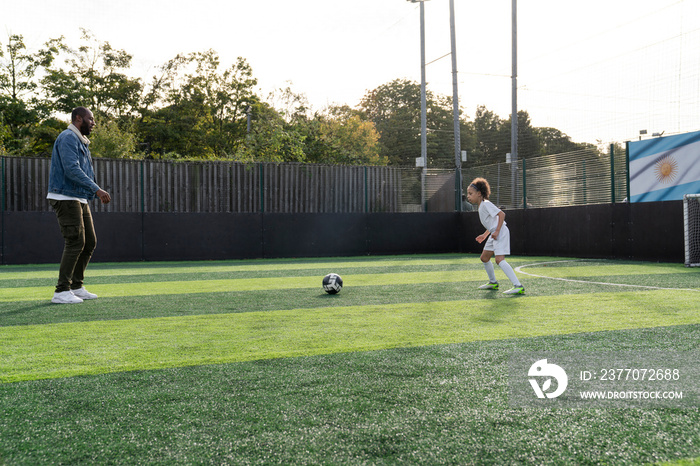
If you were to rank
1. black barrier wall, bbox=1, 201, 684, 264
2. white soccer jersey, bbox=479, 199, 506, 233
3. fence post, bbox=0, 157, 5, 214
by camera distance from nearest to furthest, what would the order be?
1. white soccer jersey, bbox=479, 199, 506, 233
2. black barrier wall, bbox=1, 201, 684, 264
3. fence post, bbox=0, 157, 5, 214

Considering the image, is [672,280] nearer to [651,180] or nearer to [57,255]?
[651,180]

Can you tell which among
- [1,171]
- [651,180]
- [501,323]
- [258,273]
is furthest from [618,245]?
[1,171]

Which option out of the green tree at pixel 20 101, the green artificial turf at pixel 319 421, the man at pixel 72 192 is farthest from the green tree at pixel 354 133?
the green artificial turf at pixel 319 421

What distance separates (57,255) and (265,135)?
999 cm

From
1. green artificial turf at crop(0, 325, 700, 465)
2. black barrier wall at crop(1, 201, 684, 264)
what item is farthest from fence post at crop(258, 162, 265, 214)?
green artificial turf at crop(0, 325, 700, 465)

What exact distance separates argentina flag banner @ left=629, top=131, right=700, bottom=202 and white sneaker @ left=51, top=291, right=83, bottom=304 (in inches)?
488

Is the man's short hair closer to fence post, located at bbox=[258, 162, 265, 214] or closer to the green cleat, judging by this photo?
the green cleat

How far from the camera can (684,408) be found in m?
2.44

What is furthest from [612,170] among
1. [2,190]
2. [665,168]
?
[2,190]

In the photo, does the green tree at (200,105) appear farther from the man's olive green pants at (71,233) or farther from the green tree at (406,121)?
the man's olive green pants at (71,233)

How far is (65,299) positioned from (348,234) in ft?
40.8

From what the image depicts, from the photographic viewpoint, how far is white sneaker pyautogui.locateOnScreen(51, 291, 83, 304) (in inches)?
249

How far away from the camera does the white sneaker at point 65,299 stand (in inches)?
249

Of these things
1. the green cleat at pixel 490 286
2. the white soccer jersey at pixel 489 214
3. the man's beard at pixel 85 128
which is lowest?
the green cleat at pixel 490 286
